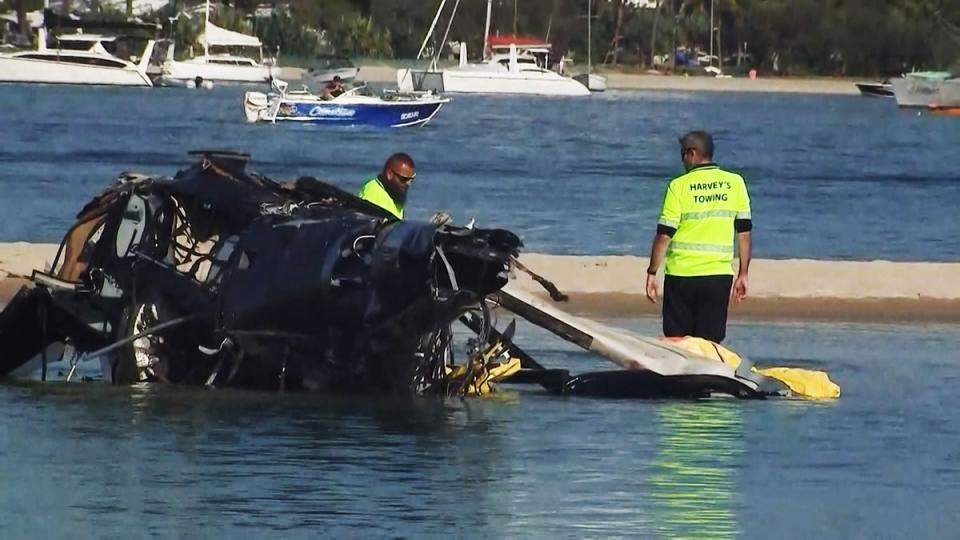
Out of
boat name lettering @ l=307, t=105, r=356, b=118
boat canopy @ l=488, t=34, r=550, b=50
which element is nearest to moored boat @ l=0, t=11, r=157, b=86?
boat canopy @ l=488, t=34, r=550, b=50

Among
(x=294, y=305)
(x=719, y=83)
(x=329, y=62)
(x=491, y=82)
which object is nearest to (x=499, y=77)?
(x=491, y=82)

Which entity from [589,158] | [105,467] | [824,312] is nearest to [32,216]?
[824,312]

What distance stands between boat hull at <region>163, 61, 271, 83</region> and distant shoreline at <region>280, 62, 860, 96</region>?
1144 centimetres

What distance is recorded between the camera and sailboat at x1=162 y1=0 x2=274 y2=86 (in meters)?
123

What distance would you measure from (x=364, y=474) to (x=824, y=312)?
1025cm

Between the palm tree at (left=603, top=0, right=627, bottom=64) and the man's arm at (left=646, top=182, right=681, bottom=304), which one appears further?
the palm tree at (left=603, top=0, right=627, bottom=64)

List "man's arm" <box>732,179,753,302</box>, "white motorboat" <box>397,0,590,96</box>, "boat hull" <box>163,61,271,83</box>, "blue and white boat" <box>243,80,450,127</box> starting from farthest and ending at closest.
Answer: "boat hull" <box>163,61,271,83</box>, "white motorboat" <box>397,0,590,96</box>, "blue and white boat" <box>243,80,450,127</box>, "man's arm" <box>732,179,753,302</box>

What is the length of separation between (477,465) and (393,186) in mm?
2802

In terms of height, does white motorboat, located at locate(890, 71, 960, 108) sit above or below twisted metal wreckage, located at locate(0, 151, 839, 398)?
below

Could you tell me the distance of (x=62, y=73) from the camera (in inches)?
4624

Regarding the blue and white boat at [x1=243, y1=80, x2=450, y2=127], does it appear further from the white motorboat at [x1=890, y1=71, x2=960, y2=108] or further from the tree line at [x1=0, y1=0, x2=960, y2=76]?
the tree line at [x1=0, y1=0, x2=960, y2=76]

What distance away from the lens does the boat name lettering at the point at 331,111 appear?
7462 centimetres

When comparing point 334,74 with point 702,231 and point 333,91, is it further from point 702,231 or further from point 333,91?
point 702,231

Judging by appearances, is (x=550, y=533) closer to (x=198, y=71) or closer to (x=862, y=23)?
(x=198, y=71)
